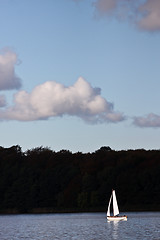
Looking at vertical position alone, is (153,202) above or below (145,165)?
below

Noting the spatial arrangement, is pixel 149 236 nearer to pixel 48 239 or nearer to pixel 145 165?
pixel 48 239

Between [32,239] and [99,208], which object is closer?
[32,239]

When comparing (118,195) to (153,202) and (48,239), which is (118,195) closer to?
(153,202)

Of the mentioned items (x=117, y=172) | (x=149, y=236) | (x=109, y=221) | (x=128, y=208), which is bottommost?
(x=149, y=236)

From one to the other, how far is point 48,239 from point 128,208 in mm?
107509

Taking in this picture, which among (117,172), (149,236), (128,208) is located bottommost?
(149,236)

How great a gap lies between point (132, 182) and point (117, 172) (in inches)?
264

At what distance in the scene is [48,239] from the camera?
8456cm

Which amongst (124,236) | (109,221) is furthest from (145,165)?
(124,236)

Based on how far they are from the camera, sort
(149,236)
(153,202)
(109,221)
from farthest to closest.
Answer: (153,202) → (109,221) → (149,236)

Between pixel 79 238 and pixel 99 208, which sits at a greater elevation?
pixel 99 208

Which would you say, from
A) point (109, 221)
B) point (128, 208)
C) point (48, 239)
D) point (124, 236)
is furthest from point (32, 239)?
point (128, 208)

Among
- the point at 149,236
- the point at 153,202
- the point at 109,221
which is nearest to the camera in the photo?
the point at 149,236

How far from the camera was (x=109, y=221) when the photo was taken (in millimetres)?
127625
